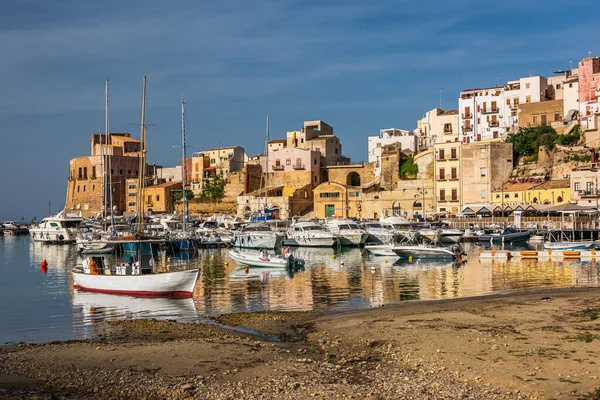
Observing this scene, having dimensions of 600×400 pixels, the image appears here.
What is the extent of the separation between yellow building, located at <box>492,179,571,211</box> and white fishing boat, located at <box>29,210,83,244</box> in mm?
44322

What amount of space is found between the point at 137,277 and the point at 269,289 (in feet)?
19.6

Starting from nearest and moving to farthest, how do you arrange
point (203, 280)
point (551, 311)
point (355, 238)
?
1. point (551, 311)
2. point (203, 280)
3. point (355, 238)

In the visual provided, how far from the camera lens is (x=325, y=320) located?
19547 millimetres

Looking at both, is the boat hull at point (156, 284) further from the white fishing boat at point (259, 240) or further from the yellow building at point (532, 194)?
the yellow building at point (532, 194)

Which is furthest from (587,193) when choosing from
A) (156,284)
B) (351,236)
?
(156,284)

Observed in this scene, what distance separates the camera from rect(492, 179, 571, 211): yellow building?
2420 inches

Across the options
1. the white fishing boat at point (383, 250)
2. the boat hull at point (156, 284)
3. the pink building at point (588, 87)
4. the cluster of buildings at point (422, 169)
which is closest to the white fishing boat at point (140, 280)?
the boat hull at point (156, 284)

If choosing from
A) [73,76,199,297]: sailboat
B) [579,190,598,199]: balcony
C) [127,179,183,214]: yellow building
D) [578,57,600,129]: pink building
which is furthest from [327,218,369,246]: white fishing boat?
[127,179,183,214]: yellow building

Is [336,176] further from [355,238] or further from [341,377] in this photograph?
[341,377]

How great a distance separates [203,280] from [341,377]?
859 inches

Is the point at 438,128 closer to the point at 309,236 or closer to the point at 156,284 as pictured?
the point at 309,236

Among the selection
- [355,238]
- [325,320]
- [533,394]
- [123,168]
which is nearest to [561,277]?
[325,320]

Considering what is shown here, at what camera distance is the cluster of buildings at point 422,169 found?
66562mm

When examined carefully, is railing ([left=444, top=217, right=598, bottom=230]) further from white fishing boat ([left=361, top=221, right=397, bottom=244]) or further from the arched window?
the arched window
